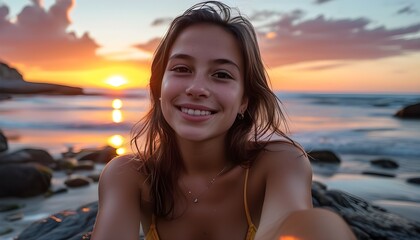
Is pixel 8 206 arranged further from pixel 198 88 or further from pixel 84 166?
pixel 198 88

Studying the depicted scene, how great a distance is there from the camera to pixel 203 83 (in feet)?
7.72

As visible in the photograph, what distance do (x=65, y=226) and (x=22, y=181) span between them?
2.93 m

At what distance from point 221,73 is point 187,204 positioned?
0.89m

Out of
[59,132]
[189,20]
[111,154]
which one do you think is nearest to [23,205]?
[111,154]

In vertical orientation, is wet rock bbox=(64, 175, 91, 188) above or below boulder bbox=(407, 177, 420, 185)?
above

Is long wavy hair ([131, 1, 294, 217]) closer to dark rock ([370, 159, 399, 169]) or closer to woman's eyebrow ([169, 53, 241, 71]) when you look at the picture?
woman's eyebrow ([169, 53, 241, 71])

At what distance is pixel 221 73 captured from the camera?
2.42 meters

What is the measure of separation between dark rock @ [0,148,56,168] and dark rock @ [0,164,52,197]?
2126 mm

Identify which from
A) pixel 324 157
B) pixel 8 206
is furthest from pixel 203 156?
pixel 324 157

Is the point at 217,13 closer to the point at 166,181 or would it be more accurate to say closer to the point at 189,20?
the point at 189,20

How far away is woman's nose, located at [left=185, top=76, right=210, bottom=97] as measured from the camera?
233 centimetres

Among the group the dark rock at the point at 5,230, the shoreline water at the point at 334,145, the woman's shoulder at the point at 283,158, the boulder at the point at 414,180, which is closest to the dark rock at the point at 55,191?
the shoreline water at the point at 334,145

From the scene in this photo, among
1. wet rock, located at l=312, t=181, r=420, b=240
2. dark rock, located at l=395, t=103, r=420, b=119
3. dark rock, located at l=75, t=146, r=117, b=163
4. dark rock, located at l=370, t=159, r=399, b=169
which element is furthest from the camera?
dark rock, located at l=395, t=103, r=420, b=119

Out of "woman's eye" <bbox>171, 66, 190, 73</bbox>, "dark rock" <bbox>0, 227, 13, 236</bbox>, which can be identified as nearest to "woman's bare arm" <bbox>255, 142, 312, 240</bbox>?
"woman's eye" <bbox>171, 66, 190, 73</bbox>
